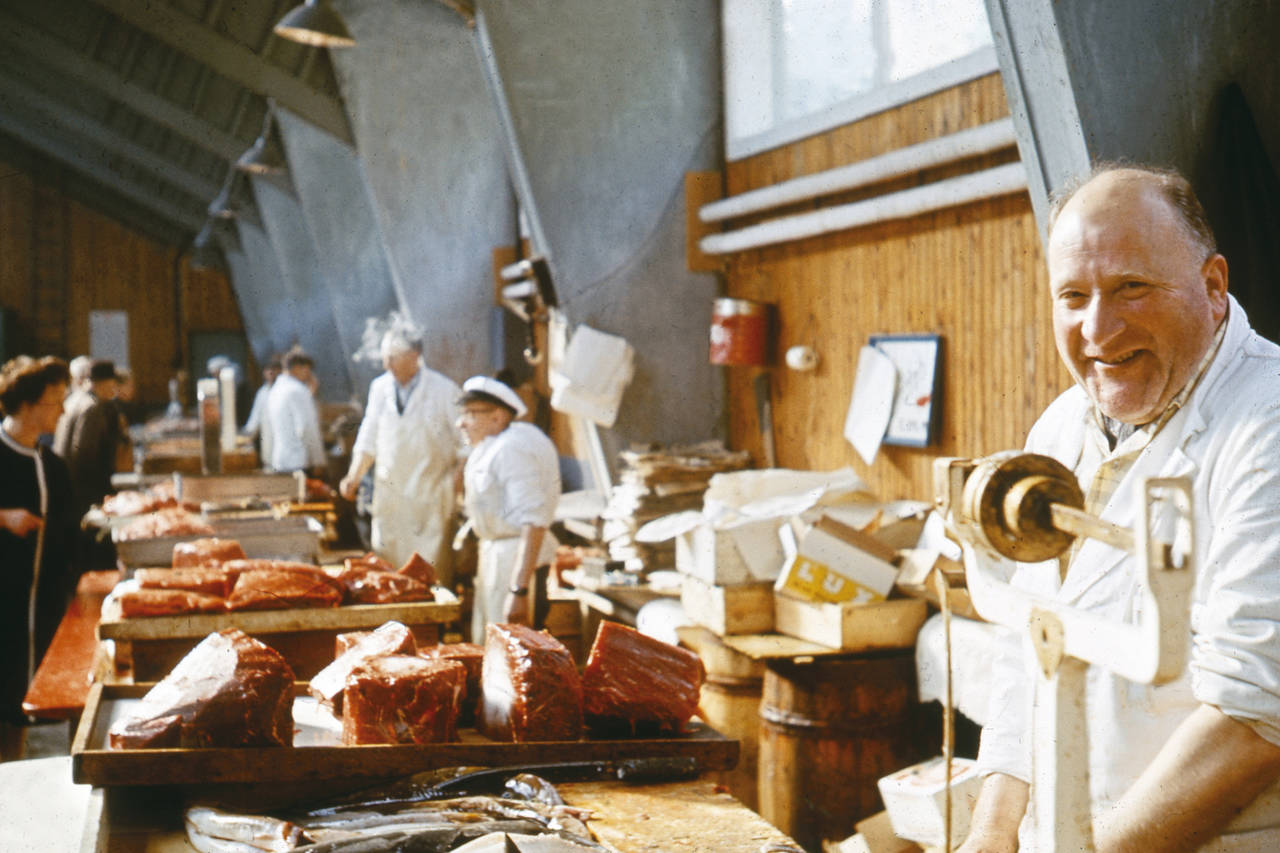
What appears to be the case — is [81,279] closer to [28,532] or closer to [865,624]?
[28,532]

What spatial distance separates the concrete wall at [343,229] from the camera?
12938 millimetres

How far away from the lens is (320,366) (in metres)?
18.2

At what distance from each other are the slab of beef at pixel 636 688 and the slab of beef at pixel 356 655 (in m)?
0.52

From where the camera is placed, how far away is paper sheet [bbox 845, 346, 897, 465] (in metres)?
5.38

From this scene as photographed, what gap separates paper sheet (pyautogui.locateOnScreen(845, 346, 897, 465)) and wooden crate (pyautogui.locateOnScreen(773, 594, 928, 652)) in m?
1.35

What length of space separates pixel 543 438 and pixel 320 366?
13021mm

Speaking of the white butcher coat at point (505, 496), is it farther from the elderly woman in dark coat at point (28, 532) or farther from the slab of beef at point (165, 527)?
the elderly woman in dark coat at point (28, 532)

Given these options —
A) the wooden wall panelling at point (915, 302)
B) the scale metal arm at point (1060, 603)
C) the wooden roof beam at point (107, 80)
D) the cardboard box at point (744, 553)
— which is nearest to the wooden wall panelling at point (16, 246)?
the wooden roof beam at point (107, 80)

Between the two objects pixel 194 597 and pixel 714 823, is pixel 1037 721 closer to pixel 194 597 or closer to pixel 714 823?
pixel 714 823

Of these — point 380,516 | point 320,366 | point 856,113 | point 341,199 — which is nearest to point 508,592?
point 380,516

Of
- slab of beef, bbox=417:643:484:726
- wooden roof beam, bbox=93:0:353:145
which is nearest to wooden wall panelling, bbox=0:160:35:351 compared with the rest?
wooden roof beam, bbox=93:0:353:145

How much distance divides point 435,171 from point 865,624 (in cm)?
772

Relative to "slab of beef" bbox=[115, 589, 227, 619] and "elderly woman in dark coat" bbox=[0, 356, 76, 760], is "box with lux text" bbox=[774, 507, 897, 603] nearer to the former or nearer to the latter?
"slab of beef" bbox=[115, 589, 227, 619]

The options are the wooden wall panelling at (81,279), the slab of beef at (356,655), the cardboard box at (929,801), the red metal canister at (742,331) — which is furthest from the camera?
the wooden wall panelling at (81,279)
